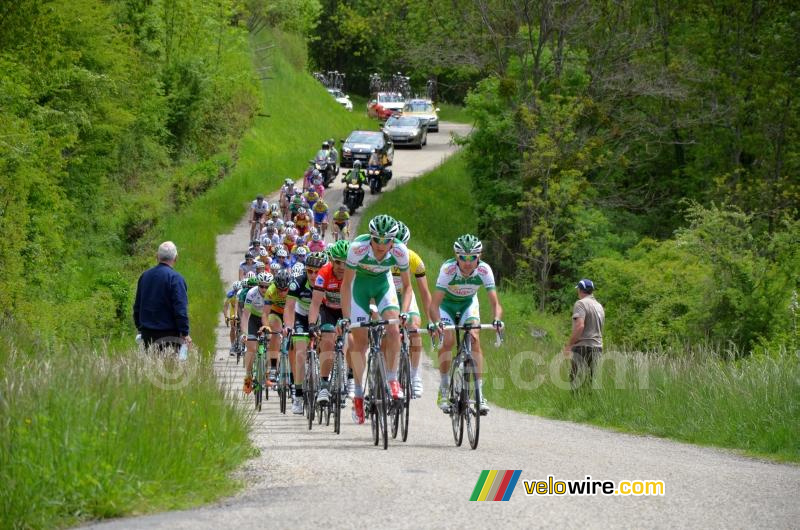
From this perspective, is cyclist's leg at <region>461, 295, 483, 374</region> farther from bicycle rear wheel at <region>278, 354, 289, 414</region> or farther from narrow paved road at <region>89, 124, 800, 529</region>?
Result: bicycle rear wheel at <region>278, 354, 289, 414</region>

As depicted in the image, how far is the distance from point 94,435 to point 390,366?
4039 mm

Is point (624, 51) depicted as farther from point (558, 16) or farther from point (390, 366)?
point (390, 366)

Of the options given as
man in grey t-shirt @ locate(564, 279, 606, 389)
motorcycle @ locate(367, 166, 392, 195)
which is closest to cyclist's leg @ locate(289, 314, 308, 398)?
man in grey t-shirt @ locate(564, 279, 606, 389)

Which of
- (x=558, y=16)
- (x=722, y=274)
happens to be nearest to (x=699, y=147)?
(x=558, y=16)

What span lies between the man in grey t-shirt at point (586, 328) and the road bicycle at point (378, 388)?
4.34 m

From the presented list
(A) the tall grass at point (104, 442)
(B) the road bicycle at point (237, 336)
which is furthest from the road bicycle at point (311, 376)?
(B) the road bicycle at point (237, 336)

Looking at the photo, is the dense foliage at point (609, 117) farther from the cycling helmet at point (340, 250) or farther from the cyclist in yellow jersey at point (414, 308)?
the cycling helmet at point (340, 250)

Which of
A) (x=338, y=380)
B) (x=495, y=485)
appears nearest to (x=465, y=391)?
(x=338, y=380)

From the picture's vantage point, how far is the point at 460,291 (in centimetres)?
1391

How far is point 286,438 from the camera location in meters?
13.6

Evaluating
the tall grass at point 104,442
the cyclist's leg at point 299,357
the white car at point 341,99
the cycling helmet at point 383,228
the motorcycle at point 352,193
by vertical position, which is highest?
the white car at point 341,99

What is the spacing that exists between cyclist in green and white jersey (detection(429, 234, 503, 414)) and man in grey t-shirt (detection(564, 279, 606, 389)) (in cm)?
288

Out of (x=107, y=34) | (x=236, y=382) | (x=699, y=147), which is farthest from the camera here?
(x=699, y=147)

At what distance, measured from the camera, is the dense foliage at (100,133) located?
123 feet
